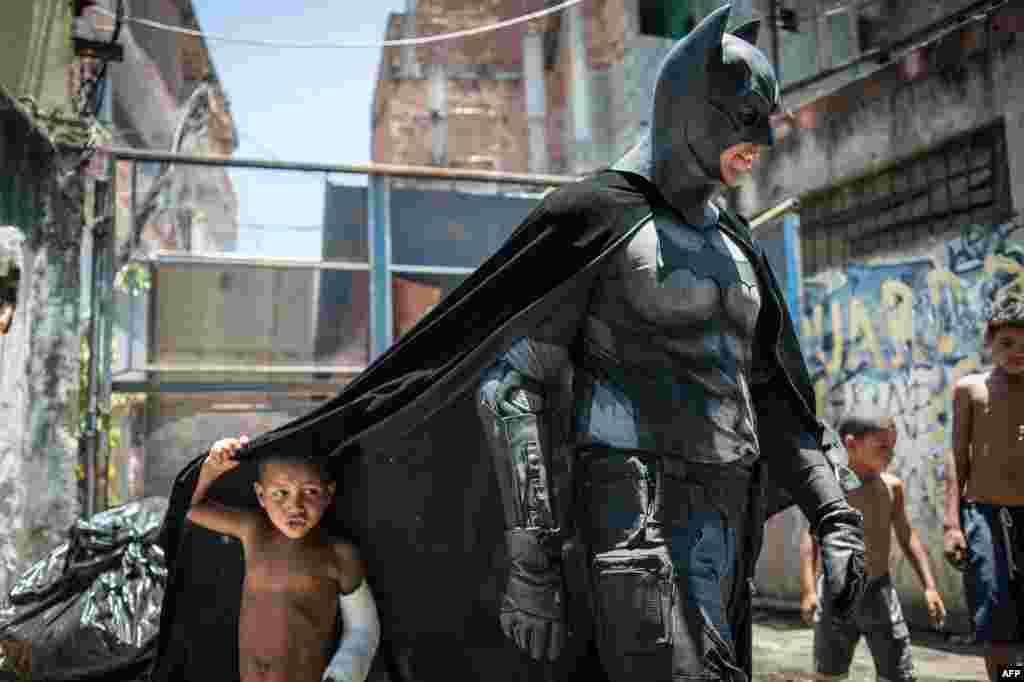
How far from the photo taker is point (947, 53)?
24.0 feet

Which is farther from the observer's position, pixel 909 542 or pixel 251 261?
pixel 251 261

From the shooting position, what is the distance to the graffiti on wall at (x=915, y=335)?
7.01 m

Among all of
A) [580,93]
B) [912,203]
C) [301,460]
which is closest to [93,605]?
[301,460]

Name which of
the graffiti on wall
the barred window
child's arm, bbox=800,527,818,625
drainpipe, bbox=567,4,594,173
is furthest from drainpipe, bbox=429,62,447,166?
child's arm, bbox=800,527,818,625

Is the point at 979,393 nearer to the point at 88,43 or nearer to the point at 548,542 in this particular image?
the point at 548,542

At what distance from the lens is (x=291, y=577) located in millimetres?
2924

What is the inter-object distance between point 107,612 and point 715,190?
3.52 meters

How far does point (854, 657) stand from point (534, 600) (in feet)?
14.8

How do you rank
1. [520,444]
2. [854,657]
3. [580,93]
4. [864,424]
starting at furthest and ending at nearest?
[580,93] < [854,657] < [864,424] < [520,444]

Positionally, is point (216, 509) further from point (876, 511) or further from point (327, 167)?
point (327, 167)

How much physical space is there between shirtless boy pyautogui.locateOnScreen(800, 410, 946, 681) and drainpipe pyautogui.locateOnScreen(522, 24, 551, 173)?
16741 mm

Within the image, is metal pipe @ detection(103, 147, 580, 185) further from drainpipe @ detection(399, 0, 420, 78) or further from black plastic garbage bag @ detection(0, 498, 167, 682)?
drainpipe @ detection(399, 0, 420, 78)

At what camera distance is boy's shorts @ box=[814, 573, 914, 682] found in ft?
14.3

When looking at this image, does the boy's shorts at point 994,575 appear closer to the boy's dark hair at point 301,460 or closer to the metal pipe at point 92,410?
the boy's dark hair at point 301,460
